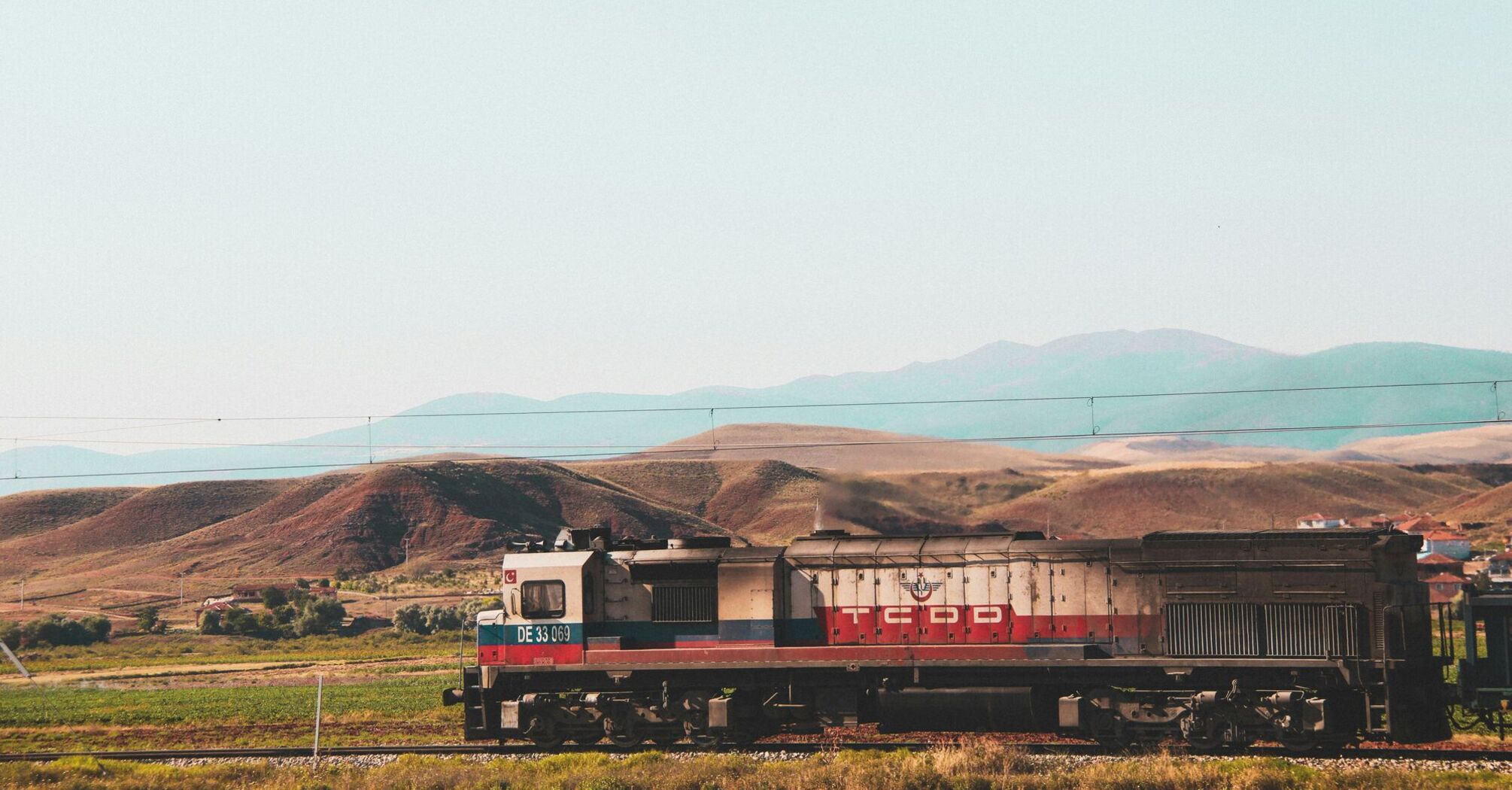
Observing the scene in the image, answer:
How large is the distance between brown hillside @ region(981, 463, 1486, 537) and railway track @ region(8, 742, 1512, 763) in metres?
89.8

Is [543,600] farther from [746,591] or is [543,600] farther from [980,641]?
[980,641]

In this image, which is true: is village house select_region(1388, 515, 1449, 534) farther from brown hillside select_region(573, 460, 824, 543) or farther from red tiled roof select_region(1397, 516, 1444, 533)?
brown hillside select_region(573, 460, 824, 543)

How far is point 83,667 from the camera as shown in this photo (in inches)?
2817

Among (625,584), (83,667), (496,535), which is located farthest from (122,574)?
(625,584)

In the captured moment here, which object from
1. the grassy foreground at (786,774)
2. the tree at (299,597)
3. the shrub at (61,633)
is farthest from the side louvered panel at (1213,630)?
the tree at (299,597)

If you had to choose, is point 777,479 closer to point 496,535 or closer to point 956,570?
point 496,535

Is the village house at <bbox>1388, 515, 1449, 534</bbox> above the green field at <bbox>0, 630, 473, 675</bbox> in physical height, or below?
above

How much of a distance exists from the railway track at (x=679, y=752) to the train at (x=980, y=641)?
11.4 inches

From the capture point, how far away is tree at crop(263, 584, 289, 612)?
328 ft

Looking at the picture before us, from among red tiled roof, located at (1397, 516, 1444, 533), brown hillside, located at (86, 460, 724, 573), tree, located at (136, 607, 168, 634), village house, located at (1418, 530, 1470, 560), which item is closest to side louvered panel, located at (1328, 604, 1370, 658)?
tree, located at (136, 607, 168, 634)

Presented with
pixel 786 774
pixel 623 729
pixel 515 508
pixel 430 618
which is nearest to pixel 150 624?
pixel 430 618

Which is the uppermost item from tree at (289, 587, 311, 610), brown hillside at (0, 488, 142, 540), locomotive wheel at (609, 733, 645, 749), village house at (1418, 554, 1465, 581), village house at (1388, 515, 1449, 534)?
brown hillside at (0, 488, 142, 540)

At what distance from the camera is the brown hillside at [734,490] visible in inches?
5182

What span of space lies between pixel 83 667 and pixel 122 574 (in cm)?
6201
